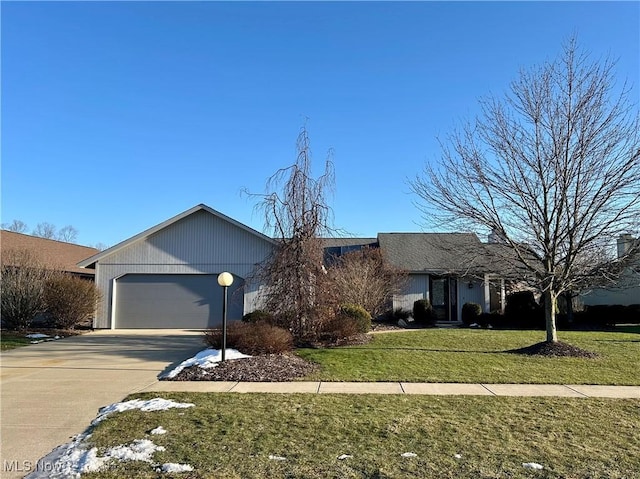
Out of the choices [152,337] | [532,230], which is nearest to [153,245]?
[152,337]

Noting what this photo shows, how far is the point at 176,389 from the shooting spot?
8.39 meters

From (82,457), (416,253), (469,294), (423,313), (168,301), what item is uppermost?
(416,253)

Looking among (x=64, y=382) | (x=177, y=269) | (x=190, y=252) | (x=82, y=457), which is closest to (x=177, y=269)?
(x=177, y=269)

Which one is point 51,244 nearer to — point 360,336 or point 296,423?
point 360,336

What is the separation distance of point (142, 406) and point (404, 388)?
171 inches

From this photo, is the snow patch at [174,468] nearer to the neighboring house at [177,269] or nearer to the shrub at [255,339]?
the shrub at [255,339]

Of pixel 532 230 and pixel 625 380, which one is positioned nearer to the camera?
pixel 625 380

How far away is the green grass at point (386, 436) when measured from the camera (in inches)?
185

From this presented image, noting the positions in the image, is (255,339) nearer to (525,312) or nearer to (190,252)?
(190,252)

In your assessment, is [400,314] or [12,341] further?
[400,314]

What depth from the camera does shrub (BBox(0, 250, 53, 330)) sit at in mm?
18047

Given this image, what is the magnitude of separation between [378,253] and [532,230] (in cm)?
965

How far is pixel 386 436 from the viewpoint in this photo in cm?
570

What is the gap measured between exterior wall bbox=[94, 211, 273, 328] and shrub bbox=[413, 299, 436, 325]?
24.0 feet
